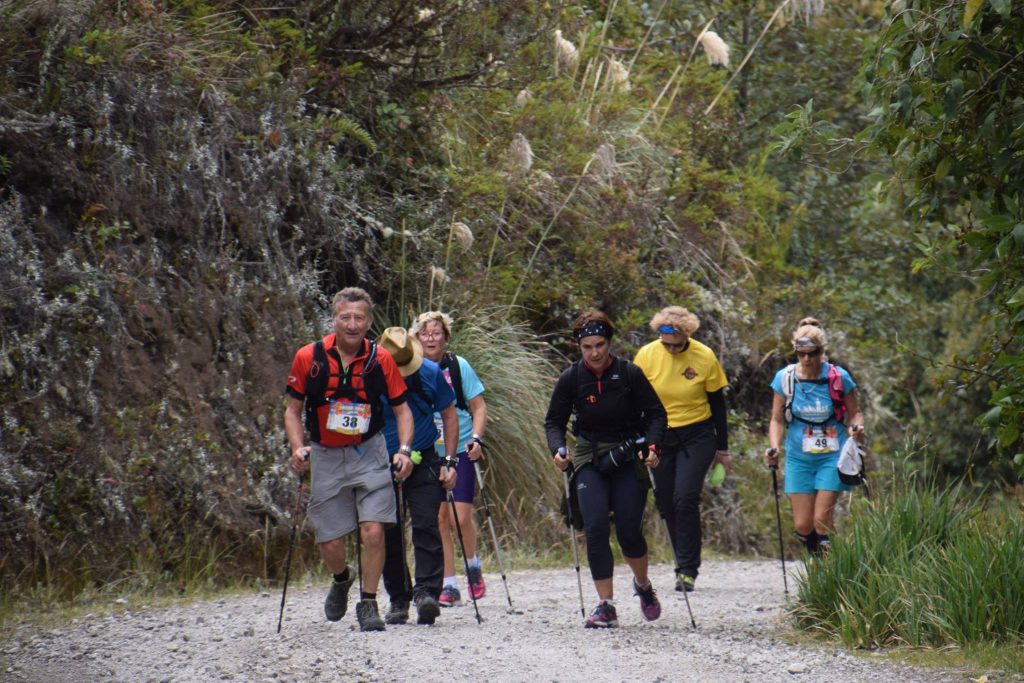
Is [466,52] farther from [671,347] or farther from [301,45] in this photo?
[671,347]

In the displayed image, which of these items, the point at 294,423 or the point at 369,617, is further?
the point at 369,617

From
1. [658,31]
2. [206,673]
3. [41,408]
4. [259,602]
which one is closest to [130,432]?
[41,408]

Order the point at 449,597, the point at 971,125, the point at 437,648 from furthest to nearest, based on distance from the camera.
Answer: the point at 449,597, the point at 437,648, the point at 971,125

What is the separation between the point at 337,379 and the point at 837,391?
4033mm

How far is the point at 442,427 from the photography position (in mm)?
9766

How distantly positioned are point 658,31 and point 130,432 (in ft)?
46.2

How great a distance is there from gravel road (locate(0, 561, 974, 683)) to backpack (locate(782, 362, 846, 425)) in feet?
4.89

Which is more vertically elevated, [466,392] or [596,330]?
[596,330]

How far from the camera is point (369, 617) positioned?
847 cm

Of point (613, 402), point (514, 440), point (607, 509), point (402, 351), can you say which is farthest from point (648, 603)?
point (514, 440)

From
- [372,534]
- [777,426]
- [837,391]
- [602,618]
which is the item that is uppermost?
[837,391]

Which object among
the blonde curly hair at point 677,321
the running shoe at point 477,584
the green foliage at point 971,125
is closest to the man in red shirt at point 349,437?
the running shoe at point 477,584

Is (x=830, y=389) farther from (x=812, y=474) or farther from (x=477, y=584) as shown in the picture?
(x=477, y=584)

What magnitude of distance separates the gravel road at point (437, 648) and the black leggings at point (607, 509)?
49 cm
